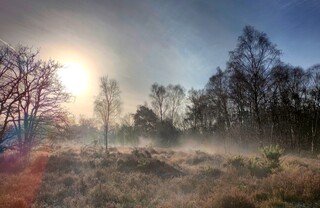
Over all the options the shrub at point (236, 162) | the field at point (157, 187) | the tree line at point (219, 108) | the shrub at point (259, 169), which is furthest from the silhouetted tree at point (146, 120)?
the shrub at point (259, 169)

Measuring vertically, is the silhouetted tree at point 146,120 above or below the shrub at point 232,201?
above

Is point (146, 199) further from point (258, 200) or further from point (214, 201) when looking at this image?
point (258, 200)

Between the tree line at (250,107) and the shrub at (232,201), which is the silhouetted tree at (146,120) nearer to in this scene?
the tree line at (250,107)

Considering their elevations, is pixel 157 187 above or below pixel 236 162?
below

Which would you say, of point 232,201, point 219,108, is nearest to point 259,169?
point 232,201

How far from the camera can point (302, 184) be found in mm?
10461

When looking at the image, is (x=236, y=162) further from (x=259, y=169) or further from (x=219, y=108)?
(x=219, y=108)

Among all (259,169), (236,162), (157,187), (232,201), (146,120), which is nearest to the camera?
(232,201)

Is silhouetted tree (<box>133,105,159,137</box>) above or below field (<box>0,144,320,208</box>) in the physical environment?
above

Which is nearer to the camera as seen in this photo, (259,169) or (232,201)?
(232,201)

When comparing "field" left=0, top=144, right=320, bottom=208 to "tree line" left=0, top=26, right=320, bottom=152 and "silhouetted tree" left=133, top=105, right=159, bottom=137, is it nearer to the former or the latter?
"tree line" left=0, top=26, right=320, bottom=152

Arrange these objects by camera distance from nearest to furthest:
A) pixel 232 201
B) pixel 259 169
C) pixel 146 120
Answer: pixel 232 201
pixel 259 169
pixel 146 120

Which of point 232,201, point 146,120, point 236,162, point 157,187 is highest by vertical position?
point 146,120

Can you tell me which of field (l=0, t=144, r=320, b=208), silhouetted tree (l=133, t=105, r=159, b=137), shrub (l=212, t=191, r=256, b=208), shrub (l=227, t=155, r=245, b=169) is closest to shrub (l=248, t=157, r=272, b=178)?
field (l=0, t=144, r=320, b=208)
